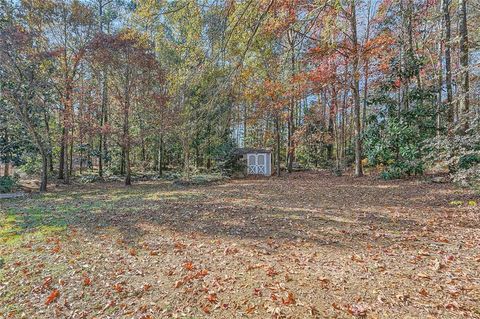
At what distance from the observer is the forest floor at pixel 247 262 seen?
269 centimetres

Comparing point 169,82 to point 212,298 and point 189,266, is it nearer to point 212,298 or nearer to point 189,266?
point 189,266

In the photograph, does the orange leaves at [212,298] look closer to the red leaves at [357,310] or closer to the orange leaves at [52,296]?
the red leaves at [357,310]

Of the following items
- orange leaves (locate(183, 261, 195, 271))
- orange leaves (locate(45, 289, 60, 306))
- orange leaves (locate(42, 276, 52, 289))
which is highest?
orange leaves (locate(183, 261, 195, 271))

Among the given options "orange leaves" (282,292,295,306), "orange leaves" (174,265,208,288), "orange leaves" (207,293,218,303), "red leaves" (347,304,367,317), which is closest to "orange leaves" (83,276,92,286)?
"orange leaves" (174,265,208,288)

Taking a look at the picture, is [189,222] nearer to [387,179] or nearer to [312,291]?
[312,291]

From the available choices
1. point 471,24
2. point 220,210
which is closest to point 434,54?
point 471,24

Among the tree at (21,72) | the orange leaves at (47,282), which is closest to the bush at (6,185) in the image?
the tree at (21,72)

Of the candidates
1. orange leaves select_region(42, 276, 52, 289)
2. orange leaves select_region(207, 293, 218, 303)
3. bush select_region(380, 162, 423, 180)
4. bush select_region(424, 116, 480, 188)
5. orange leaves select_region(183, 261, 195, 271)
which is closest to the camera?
orange leaves select_region(207, 293, 218, 303)

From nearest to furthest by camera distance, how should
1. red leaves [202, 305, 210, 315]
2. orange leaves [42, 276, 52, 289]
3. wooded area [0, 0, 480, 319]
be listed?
1. red leaves [202, 305, 210, 315]
2. wooded area [0, 0, 480, 319]
3. orange leaves [42, 276, 52, 289]

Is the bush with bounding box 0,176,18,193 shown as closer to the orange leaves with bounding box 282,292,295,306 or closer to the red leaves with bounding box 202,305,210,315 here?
the red leaves with bounding box 202,305,210,315

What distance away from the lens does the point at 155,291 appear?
3041mm

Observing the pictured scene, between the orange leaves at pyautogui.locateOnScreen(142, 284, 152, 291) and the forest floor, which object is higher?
the forest floor

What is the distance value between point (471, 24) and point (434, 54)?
3.12m

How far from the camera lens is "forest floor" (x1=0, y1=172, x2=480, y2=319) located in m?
2.69
